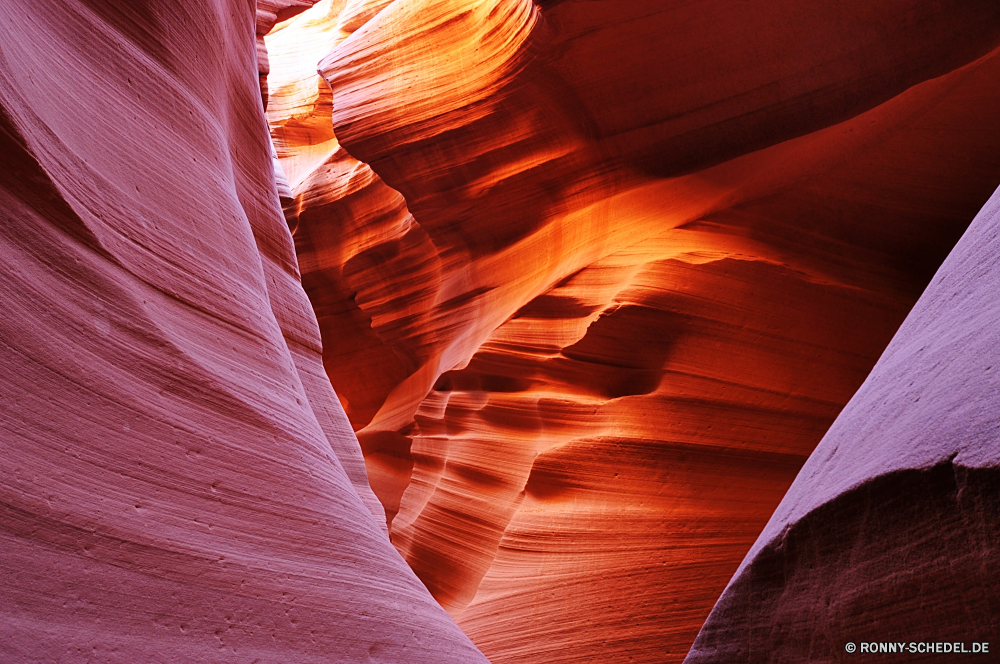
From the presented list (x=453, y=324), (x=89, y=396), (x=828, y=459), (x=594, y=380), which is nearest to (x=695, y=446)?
(x=594, y=380)

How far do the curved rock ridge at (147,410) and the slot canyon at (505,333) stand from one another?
1 centimetres

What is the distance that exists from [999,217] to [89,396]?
2440 millimetres

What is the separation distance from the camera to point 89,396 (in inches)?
76.0

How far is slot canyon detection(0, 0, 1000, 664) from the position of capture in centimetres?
188

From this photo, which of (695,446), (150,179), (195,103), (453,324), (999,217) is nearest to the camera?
(999,217)

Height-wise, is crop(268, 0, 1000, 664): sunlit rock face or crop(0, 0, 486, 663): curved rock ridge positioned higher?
crop(268, 0, 1000, 664): sunlit rock face

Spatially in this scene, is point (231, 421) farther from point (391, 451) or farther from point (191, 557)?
point (391, 451)

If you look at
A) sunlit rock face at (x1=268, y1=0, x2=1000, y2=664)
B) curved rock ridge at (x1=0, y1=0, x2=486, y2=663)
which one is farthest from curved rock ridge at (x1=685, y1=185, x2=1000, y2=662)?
sunlit rock face at (x1=268, y1=0, x2=1000, y2=664)

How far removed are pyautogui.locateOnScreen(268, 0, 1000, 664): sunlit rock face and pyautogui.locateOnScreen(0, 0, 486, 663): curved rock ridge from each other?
3020mm

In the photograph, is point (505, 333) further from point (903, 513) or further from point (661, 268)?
point (903, 513)

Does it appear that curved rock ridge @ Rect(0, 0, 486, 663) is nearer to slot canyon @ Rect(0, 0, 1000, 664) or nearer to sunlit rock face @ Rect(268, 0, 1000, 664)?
slot canyon @ Rect(0, 0, 1000, 664)

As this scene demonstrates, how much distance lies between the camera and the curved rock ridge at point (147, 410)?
1740 mm

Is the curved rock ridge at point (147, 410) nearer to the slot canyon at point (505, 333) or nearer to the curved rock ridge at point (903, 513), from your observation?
the slot canyon at point (505, 333)

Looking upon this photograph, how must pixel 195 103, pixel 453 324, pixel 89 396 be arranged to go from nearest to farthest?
pixel 89 396 → pixel 195 103 → pixel 453 324
